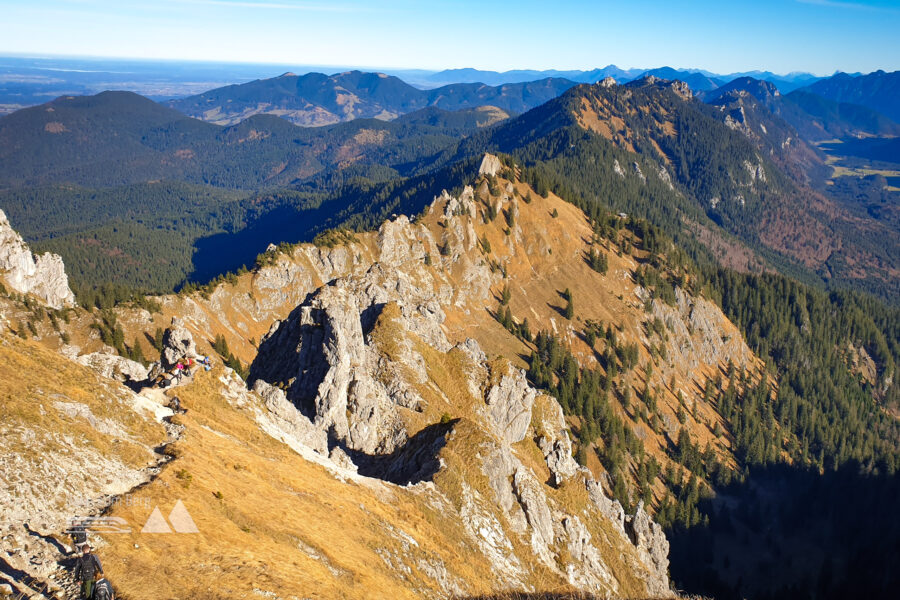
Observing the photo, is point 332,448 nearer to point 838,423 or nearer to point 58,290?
point 58,290

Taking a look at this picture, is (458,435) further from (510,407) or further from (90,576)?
(90,576)

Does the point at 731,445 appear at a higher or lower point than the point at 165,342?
lower

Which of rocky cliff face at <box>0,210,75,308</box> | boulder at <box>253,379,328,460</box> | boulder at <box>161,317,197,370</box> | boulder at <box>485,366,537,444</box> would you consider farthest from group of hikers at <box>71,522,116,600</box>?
rocky cliff face at <box>0,210,75,308</box>

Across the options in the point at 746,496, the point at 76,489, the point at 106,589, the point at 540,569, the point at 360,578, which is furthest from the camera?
the point at 746,496

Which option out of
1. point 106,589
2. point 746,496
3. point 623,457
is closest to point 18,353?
point 106,589

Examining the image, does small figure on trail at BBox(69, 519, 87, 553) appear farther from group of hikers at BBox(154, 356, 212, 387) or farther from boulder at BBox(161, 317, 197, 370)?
boulder at BBox(161, 317, 197, 370)
